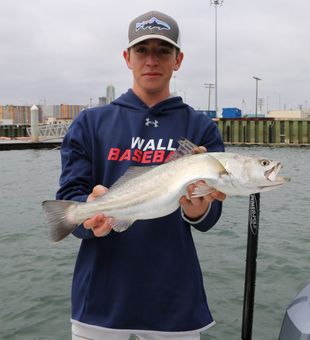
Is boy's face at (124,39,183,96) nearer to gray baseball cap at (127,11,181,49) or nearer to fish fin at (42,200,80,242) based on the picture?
gray baseball cap at (127,11,181,49)

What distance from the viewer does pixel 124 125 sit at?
335 cm

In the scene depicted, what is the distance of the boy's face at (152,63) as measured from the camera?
326 centimetres

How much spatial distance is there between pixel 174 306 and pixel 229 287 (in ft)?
17.8

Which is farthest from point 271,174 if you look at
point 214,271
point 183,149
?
point 214,271

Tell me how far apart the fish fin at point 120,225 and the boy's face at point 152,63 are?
1029 mm

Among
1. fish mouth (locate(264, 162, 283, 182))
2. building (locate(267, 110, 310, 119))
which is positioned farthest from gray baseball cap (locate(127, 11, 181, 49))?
building (locate(267, 110, 310, 119))

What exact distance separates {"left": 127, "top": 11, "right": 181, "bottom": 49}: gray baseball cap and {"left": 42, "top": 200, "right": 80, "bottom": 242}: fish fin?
4.09 feet

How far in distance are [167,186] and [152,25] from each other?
1.18 meters

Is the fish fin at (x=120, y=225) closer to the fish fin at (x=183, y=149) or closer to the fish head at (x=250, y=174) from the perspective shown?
the fish fin at (x=183, y=149)

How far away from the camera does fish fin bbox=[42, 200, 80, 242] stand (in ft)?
9.87

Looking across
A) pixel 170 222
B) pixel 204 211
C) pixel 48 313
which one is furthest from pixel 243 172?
pixel 48 313

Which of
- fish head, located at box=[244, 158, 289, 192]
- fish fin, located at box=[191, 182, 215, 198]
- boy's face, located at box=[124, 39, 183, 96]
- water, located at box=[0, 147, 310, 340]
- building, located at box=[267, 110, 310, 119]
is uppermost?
building, located at box=[267, 110, 310, 119]

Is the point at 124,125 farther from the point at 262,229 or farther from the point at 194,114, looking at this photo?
the point at 262,229

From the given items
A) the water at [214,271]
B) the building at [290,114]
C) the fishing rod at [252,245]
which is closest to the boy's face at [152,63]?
the fishing rod at [252,245]
